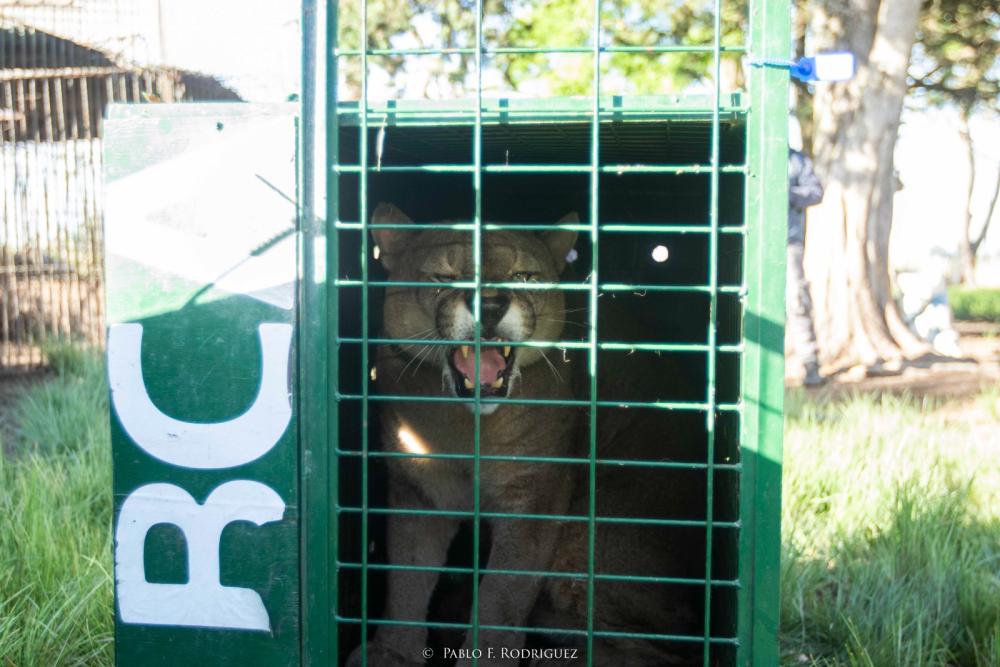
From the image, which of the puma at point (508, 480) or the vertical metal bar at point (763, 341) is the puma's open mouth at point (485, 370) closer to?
the puma at point (508, 480)

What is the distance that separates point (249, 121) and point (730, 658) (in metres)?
1.95

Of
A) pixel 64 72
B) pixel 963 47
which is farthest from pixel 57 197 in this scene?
→ pixel 963 47

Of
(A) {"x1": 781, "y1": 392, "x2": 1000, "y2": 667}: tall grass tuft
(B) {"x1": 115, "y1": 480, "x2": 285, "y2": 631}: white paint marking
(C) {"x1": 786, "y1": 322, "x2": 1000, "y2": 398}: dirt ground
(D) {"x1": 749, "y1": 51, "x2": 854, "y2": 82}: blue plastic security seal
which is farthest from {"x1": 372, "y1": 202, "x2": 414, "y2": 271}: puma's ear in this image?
(C) {"x1": 786, "y1": 322, "x2": 1000, "y2": 398}: dirt ground

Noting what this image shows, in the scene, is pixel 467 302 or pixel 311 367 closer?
pixel 311 367

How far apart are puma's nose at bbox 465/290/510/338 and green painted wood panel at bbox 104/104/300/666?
2.68 feet

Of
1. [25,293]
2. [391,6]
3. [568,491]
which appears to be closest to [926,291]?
[391,6]

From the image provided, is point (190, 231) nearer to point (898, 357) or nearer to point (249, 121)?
point (249, 121)

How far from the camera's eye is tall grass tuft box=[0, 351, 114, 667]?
322cm

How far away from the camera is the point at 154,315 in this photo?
2590 millimetres

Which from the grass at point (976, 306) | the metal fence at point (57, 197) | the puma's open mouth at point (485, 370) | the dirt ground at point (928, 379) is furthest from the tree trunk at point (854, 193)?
the grass at point (976, 306)

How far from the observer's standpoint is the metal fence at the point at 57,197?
9578mm

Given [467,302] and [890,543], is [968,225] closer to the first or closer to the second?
[890,543]

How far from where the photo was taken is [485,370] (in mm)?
3199

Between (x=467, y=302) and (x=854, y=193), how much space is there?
8.49 m
